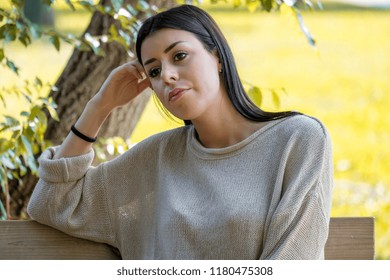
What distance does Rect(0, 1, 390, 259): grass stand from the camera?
559cm

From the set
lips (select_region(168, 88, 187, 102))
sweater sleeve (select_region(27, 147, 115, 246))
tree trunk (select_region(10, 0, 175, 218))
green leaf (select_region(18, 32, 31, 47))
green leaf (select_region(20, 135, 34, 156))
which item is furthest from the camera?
tree trunk (select_region(10, 0, 175, 218))

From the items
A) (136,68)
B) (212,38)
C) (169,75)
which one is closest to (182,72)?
(169,75)

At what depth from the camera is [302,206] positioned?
209cm

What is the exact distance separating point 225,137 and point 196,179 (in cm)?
14

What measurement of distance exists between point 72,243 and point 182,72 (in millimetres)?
624

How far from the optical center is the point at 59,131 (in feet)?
10.1

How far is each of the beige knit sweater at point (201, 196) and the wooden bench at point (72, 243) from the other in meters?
0.05

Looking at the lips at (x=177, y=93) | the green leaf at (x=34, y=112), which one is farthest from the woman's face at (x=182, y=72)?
the green leaf at (x=34, y=112)

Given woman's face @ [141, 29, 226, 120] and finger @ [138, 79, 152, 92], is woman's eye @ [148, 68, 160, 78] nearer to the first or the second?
woman's face @ [141, 29, 226, 120]

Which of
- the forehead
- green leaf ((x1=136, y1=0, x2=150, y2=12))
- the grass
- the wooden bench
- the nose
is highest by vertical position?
the forehead

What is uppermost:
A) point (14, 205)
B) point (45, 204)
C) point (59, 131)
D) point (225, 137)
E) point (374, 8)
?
point (225, 137)

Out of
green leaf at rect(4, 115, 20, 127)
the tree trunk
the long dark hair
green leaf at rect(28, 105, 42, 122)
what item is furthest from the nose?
the tree trunk
